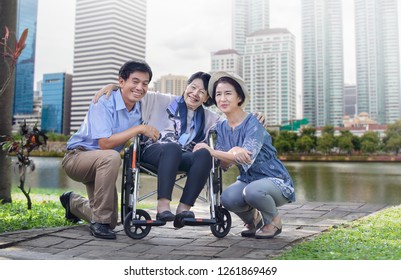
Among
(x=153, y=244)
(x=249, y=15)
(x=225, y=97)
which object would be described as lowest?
(x=153, y=244)

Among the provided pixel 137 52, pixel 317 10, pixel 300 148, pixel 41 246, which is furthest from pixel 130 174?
pixel 300 148

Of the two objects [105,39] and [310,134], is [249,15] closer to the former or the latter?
[105,39]

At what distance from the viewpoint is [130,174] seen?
231 cm

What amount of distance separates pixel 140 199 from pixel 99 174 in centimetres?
25

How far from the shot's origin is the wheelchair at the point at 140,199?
2252 mm

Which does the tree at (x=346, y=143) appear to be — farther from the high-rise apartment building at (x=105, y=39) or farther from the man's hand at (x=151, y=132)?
the man's hand at (x=151, y=132)

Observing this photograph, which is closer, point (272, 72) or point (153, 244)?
point (153, 244)

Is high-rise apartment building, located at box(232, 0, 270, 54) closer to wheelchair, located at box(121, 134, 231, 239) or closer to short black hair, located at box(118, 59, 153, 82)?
short black hair, located at box(118, 59, 153, 82)

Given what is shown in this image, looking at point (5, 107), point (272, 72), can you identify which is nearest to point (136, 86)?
point (5, 107)

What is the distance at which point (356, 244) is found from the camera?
217 cm

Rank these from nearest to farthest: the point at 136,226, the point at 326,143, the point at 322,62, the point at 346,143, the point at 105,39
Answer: the point at 136,226, the point at 105,39, the point at 322,62, the point at 346,143, the point at 326,143

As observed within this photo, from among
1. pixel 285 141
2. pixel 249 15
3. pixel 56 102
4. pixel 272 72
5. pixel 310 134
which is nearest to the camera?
pixel 249 15

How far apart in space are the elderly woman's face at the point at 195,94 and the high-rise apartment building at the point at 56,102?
148ft

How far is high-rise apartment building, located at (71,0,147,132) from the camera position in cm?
1800
